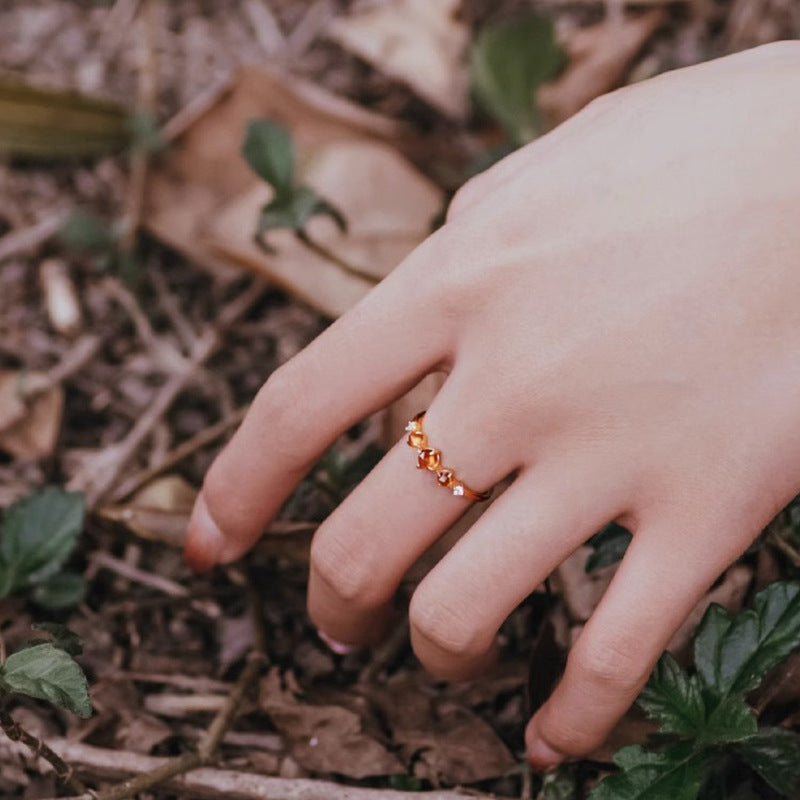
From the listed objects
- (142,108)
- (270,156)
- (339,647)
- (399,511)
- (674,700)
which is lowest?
(339,647)

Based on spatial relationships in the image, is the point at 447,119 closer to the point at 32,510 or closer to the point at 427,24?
the point at 427,24

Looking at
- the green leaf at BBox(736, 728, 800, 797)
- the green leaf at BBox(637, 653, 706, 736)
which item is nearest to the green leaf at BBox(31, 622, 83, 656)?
the green leaf at BBox(637, 653, 706, 736)

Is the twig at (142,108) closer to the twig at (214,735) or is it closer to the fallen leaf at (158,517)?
the fallen leaf at (158,517)

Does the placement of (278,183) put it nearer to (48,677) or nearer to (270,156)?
(270,156)

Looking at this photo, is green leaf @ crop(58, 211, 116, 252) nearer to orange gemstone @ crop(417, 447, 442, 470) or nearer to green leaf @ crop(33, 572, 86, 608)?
green leaf @ crop(33, 572, 86, 608)

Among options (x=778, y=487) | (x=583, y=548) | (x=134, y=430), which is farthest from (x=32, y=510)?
(x=778, y=487)

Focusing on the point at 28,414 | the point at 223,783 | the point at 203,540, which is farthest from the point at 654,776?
the point at 28,414

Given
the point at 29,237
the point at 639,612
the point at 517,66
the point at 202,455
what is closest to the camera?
the point at 639,612
